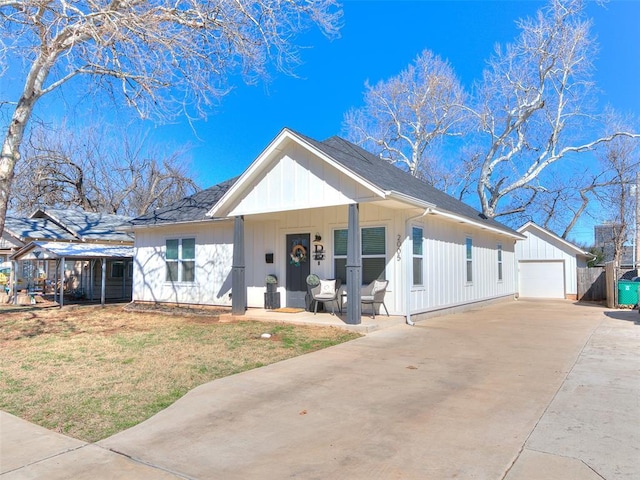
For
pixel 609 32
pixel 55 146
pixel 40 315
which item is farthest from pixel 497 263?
pixel 55 146

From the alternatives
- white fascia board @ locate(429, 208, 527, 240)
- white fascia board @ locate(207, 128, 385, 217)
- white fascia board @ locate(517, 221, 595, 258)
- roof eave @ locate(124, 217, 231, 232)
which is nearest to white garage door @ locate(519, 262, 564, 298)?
white fascia board @ locate(517, 221, 595, 258)

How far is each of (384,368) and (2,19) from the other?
373 inches

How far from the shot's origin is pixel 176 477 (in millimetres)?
3102

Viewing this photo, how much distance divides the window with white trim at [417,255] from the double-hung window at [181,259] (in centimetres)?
703

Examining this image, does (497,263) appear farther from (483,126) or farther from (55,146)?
(55,146)

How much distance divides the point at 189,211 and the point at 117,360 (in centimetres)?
847

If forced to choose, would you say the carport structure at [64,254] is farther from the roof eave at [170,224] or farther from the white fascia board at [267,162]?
the white fascia board at [267,162]

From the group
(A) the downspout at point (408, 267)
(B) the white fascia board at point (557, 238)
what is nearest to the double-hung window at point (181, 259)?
(A) the downspout at point (408, 267)

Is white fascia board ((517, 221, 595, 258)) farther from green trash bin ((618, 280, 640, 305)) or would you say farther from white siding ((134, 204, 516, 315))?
white siding ((134, 204, 516, 315))

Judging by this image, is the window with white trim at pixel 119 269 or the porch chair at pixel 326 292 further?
the window with white trim at pixel 119 269

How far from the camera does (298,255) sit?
12.1 meters

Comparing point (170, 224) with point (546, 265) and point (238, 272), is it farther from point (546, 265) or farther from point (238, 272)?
point (546, 265)

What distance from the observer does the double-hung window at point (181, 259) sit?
14.1m

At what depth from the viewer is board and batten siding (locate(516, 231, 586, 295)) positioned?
20109mm
